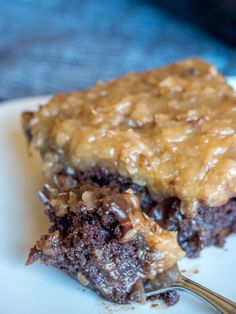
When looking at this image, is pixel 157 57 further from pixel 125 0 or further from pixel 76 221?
pixel 76 221

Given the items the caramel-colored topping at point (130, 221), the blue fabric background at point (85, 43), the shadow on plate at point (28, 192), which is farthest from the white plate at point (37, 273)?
the blue fabric background at point (85, 43)

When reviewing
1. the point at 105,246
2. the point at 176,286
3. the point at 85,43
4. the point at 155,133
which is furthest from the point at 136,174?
the point at 85,43

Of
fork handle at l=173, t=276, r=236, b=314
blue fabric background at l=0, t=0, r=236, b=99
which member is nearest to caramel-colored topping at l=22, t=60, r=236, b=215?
fork handle at l=173, t=276, r=236, b=314

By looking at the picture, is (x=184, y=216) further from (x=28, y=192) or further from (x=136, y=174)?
(x=28, y=192)

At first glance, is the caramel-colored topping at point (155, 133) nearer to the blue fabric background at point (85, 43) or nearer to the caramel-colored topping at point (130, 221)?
the caramel-colored topping at point (130, 221)

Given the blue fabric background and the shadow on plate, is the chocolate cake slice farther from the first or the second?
the blue fabric background

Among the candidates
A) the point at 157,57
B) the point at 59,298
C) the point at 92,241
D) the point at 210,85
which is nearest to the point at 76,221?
the point at 92,241
